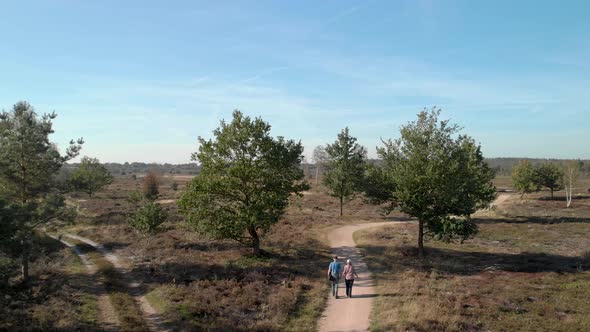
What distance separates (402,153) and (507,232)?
25.6 metres

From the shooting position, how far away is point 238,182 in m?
28.2

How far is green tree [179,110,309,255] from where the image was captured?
2764 cm

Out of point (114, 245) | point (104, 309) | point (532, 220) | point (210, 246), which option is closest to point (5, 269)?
point (104, 309)

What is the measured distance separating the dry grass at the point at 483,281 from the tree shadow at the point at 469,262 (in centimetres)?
7

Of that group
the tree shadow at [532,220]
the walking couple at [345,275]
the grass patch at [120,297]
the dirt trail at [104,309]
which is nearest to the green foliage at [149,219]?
the grass patch at [120,297]

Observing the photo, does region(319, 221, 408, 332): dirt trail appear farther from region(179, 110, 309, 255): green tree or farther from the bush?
the bush

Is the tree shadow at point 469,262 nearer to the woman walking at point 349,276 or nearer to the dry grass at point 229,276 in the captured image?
the dry grass at point 229,276

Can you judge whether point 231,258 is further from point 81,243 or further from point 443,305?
point 81,243

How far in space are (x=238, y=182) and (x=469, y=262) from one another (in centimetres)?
1902

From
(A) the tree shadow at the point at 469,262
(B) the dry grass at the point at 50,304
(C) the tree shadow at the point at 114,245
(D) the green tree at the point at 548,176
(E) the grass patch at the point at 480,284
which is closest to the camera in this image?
(B) the dry grass at the point at 50,304

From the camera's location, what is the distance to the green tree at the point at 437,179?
1089 inches

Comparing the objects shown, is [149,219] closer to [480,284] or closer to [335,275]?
[335,275]

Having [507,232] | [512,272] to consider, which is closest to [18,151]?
[512,272]

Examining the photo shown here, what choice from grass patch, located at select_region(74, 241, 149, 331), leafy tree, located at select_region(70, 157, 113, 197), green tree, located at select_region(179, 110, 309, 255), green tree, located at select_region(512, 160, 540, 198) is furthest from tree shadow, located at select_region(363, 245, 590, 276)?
leafy tree, located at select_region(70, 157, 113, 197)
